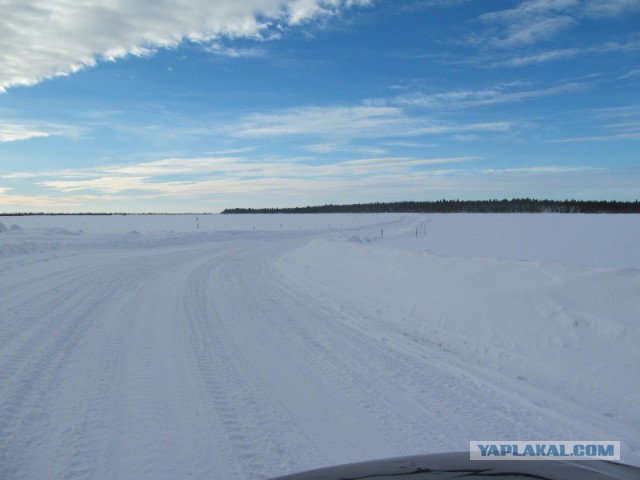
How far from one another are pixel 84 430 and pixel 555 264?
8192 mm

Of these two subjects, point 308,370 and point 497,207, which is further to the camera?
point 497,207

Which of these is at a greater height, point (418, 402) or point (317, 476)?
point (317, 476)

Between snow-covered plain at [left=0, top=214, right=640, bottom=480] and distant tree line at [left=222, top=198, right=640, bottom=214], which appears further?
distant tree line at [left=222, top=198, right=640, bottom=214]

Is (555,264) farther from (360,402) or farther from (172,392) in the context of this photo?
(172,392)

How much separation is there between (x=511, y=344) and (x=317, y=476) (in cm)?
508

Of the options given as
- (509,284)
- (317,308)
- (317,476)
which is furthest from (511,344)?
(317,476)

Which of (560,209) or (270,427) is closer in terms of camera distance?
(270,427)

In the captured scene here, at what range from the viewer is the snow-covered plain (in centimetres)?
366

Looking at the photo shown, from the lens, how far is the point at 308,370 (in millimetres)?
5480

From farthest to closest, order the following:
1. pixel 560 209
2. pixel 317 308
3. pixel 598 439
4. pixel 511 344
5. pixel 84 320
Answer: pixel 560 209
pixel 317 308
pixel 84 320
pixel 511 344
pixel 598 439

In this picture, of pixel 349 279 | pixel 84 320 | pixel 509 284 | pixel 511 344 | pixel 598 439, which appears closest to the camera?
pixel 598 439

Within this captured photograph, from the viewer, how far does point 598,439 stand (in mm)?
3830

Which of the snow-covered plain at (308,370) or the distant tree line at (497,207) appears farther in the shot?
the distant tree line at (497,207)

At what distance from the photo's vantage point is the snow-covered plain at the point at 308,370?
3.66m
